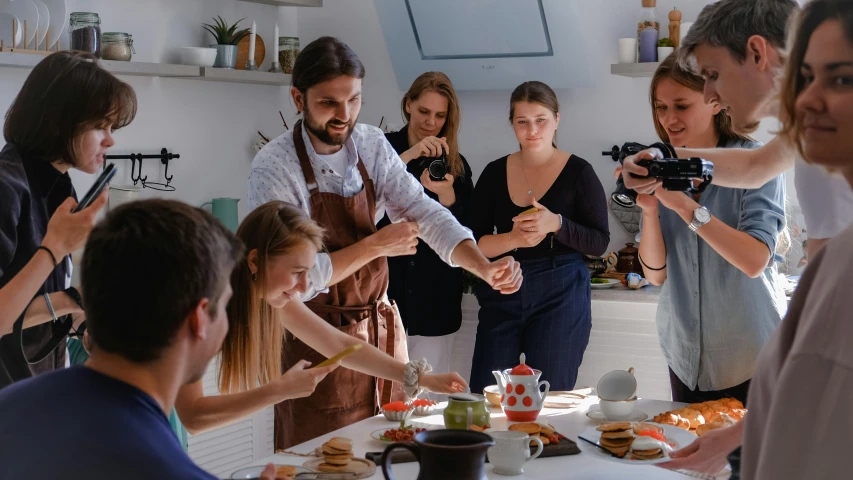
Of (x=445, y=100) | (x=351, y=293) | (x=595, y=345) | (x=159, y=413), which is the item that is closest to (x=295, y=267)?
(x=351, y=293)

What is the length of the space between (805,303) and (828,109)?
8.7 inches

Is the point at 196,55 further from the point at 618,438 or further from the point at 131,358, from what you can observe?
the point at 131,358

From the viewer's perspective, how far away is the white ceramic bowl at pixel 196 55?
12.6ft

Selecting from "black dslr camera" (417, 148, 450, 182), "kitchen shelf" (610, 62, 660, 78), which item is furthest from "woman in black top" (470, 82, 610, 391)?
"kitchen shelf" (610, 62, 660, 78)

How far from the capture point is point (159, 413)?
1024mm

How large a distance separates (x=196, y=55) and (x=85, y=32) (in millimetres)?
572

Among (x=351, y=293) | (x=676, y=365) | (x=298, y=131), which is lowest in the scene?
(x=676, y=365)

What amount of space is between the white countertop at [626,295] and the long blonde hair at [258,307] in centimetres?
199

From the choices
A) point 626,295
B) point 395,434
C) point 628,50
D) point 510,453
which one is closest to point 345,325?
point 395,434

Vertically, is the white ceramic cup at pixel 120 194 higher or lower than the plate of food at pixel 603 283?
higher

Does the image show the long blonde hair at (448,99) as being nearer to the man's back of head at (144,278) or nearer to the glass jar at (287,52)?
the glass jar at (287,52)

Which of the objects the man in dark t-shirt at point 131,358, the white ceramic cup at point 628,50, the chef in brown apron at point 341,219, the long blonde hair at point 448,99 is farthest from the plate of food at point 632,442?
the white ceramic cup at point 628,50

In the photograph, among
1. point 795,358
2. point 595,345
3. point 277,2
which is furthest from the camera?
point 277,2

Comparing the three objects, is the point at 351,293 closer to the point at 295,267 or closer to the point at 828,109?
the point at 295,267
